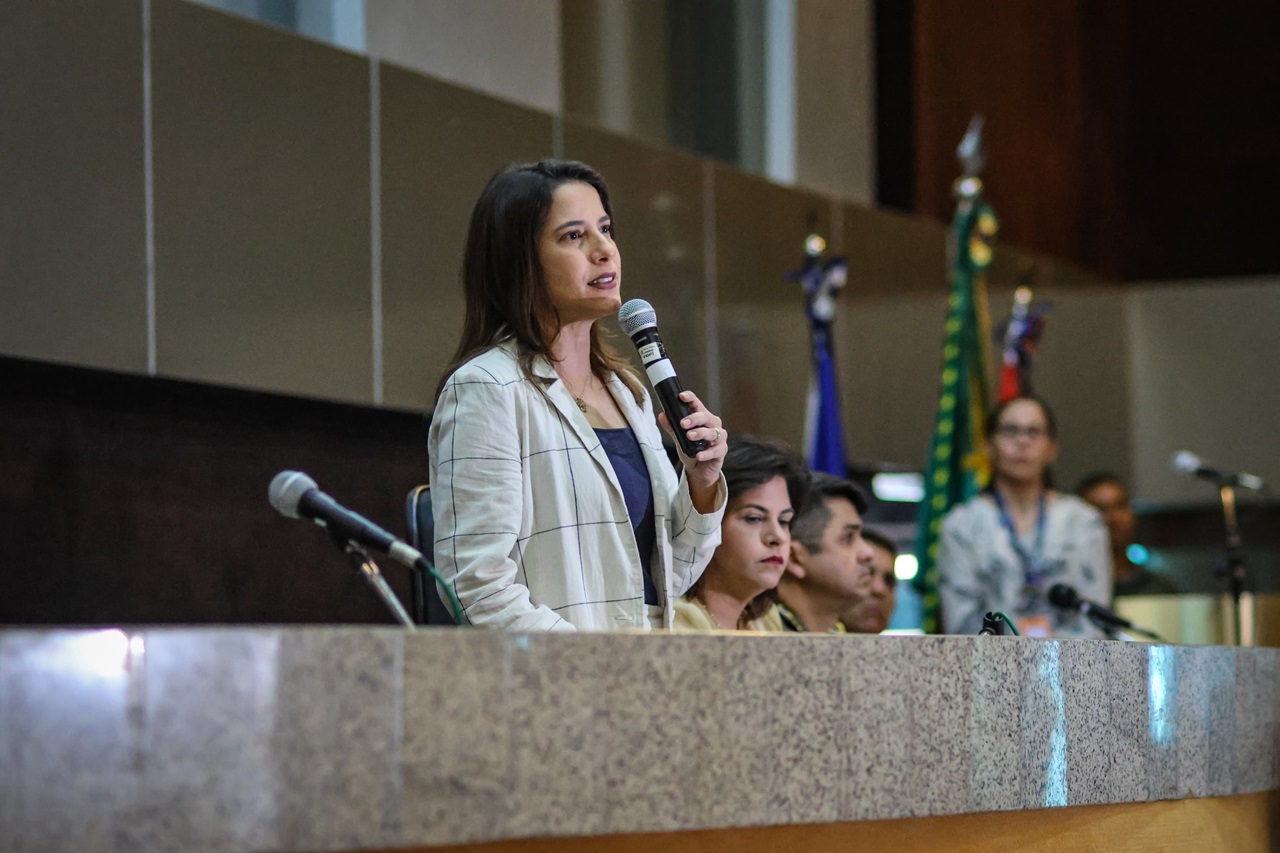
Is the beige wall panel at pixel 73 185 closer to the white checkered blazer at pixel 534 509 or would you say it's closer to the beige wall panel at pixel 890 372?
the white checkered blazer at pixel 534 509

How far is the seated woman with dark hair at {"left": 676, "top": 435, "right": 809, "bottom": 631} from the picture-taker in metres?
2.89

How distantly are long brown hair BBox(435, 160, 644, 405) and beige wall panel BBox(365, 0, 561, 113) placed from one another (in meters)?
2.61

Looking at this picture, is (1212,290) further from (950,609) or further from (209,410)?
(209,410)

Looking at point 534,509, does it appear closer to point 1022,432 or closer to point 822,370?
point 1022,432

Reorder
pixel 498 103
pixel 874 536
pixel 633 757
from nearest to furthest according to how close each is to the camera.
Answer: pixel 633 757 → pixel 874 536 → pixel 498 103

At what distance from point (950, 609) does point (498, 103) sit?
6.91ft

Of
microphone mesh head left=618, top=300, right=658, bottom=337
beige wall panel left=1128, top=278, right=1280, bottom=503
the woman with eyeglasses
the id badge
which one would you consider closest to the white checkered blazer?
microphone mesh head left=618, top=300, right=658, bottom=337

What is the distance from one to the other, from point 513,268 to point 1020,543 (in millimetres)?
3366

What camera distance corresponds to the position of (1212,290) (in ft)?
29.2

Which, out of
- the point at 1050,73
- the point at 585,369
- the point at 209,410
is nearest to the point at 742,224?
the point at 209,410

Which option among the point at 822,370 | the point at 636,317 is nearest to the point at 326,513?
the point at 636,317

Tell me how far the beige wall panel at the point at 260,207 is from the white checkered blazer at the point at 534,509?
2.01 m

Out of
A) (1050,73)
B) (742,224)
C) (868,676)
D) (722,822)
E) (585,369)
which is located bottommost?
(722,822)

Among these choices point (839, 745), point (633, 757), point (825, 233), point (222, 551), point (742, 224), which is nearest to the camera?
point (633, 757)
